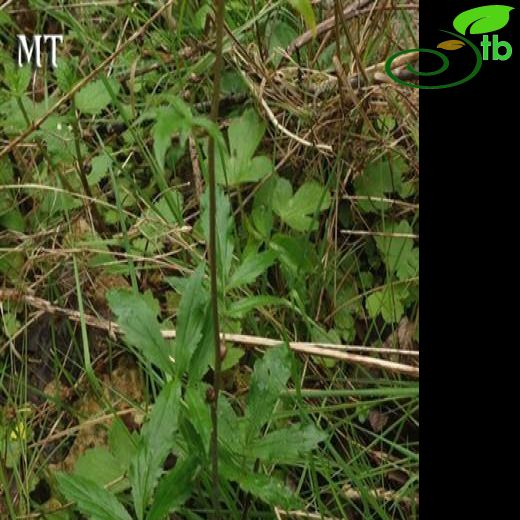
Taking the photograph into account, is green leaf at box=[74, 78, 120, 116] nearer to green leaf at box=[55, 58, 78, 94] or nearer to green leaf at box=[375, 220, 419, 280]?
green leaf at box=[55, 58, 78, 94]

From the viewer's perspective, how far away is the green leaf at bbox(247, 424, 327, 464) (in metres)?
1.03

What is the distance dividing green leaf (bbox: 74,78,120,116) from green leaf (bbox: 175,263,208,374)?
0.70 meters

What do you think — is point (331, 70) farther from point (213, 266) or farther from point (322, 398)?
point (213, 266)

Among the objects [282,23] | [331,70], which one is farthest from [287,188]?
[282,23]

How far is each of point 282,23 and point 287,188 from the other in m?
0.39

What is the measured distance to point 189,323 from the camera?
1000mm

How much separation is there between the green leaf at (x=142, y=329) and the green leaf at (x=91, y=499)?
17cm

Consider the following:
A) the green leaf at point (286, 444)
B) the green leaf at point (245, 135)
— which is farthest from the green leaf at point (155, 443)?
the green leaf at point (245, 135)

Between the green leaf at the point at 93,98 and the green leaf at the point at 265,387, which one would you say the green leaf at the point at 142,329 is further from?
the green leaf at the point at 93,98

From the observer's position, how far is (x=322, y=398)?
1348 mm
